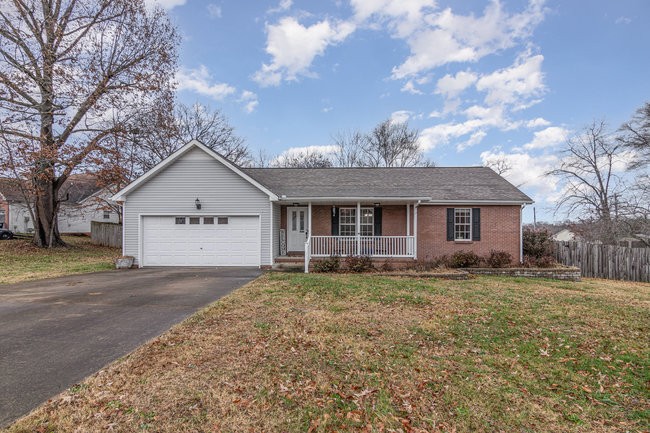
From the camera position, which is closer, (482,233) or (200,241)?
(200,241)

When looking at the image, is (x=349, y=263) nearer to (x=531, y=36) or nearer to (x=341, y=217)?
(x=341, y=217)

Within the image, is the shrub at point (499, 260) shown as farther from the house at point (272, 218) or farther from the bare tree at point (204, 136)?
the bare tree at point (204, 136)

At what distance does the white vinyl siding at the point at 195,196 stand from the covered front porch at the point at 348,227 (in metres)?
1.97

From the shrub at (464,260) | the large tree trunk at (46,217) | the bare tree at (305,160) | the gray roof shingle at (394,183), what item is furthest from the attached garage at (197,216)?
the bare tree at (305,160)

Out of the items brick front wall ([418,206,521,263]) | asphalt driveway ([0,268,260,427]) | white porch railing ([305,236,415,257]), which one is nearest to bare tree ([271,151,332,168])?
brick front wall ([418,206,521,263])

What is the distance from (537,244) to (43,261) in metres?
24.6

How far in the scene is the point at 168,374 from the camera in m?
4.07

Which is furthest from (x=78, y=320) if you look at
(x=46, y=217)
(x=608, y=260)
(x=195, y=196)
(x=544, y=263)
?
(x=608, y=260)

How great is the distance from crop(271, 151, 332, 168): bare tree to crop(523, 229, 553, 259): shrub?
2362cm

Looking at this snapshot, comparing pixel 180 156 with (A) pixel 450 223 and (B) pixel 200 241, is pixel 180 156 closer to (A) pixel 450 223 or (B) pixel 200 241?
(B) pixel 200 241

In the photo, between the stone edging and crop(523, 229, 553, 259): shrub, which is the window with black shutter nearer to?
the stone edging

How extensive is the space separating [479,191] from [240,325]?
13.2m

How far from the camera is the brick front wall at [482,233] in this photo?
1468 centimetres

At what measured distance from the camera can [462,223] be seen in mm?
14930
